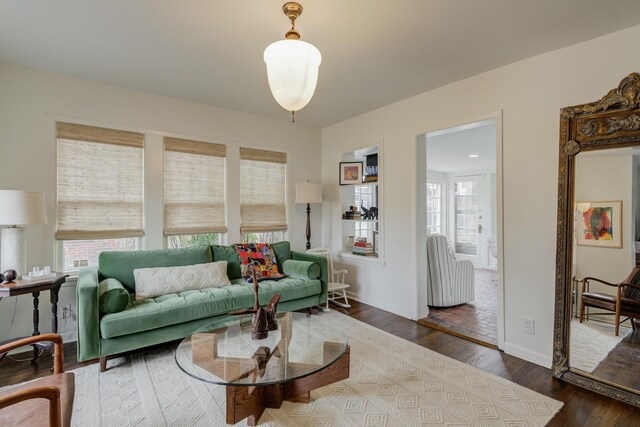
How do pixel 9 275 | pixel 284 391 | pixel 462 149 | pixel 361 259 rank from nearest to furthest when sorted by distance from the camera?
pixel 284 391 < pixel 9 275 < pixel 361 259 < pixel 462 149

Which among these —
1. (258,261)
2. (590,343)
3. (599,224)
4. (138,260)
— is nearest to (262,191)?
(258,261)

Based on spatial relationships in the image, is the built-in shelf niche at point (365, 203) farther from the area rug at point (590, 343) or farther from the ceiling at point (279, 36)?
the area rug at point (590, 343)

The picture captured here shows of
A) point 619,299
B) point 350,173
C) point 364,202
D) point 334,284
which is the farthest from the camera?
point 364,202

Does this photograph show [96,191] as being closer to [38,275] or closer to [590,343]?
[38,275]

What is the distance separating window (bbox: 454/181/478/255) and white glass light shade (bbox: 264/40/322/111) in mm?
7039

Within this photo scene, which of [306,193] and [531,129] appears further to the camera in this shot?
[306,193]

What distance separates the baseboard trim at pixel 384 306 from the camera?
146 inches

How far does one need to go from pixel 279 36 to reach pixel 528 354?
3392 mm

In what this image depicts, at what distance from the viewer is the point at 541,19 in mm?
2150

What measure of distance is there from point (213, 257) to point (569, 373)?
3492mm

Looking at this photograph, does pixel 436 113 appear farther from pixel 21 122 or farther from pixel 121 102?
pixel 21 122

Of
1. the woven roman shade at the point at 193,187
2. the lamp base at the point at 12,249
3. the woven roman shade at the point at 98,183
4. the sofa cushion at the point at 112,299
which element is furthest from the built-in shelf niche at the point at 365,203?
the lamp base at the point at 12,249

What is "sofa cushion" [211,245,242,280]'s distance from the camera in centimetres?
365

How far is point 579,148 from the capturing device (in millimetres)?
2357
